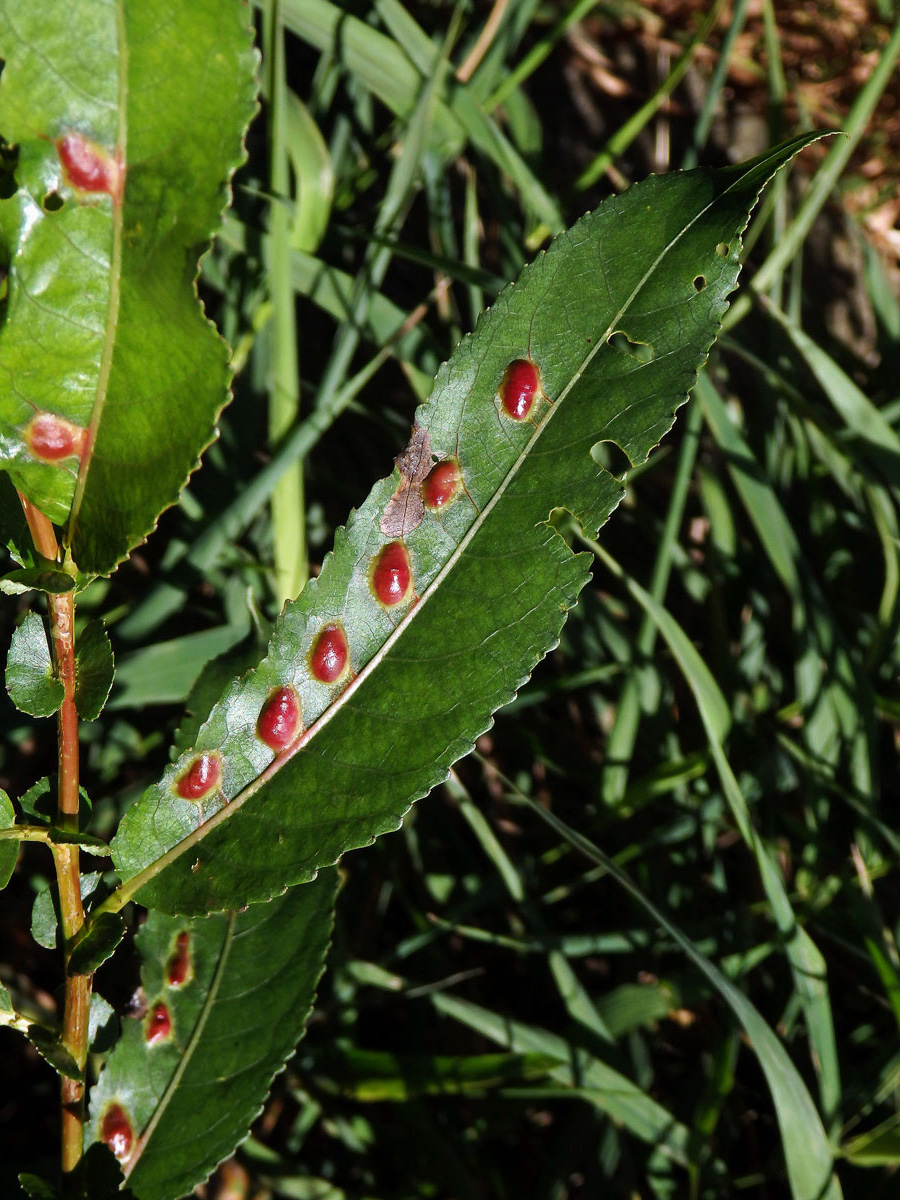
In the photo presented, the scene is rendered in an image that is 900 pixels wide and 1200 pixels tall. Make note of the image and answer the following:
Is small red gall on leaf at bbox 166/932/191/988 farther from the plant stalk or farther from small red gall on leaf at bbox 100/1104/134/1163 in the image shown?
the plant stalk

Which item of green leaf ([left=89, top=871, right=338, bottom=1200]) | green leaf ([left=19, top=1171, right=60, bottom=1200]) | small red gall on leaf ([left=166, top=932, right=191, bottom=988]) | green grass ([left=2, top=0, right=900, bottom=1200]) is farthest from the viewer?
green grass ([left=2, top=0, right=900, bottom=1200])

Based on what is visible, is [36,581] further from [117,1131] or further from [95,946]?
[117,1131]

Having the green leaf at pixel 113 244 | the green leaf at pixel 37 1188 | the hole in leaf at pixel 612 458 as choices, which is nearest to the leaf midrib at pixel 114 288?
the green leaf at pixel 113 244

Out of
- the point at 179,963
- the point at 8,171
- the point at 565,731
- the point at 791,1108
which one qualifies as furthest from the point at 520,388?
the point at 565,731

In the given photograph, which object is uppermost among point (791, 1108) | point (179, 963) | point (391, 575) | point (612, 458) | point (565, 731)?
point (612, 458)

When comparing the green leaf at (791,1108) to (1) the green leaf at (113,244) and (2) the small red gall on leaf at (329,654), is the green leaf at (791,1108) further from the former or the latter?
(1) the green leaf at (113,244)

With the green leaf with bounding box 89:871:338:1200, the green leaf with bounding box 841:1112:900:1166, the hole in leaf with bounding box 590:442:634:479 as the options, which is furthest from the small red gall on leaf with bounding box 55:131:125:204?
the green leaf with bounding box 841:1112:900:1166
